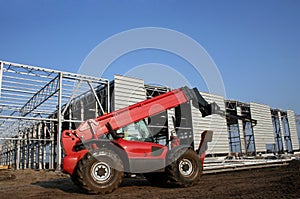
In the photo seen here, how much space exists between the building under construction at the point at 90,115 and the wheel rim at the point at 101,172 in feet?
9.23

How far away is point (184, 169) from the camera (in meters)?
7.68

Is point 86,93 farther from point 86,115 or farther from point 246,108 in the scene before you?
point 246,108

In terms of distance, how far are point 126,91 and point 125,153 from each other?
1411 centimetres

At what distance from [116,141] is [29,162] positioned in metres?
31.5

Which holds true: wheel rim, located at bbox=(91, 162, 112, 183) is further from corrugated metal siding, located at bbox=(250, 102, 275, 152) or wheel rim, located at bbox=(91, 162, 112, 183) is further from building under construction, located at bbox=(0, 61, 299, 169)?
corrugated metal siding, located at bbox=(250, 102, 275, 152)

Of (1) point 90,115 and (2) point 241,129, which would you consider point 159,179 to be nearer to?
(1) point 90,115

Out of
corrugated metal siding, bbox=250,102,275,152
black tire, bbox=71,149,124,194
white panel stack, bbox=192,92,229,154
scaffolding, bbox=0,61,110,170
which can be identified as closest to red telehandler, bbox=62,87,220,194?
black tire, bbox=71,149,124,194

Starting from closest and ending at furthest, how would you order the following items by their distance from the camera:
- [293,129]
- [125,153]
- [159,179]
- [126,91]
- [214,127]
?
[125,153], [159,179], [126,91], [214,127], [293,129]

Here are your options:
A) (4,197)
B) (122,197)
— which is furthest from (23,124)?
(122,197)

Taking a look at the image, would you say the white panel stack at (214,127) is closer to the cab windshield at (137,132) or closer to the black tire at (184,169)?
the cab windshield at (137,132)

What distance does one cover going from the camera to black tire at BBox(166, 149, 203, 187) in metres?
7.42

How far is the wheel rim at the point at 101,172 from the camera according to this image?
6.74 m

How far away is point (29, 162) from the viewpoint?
34.4m

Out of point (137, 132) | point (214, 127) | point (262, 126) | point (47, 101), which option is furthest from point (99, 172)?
point (262, 126)
